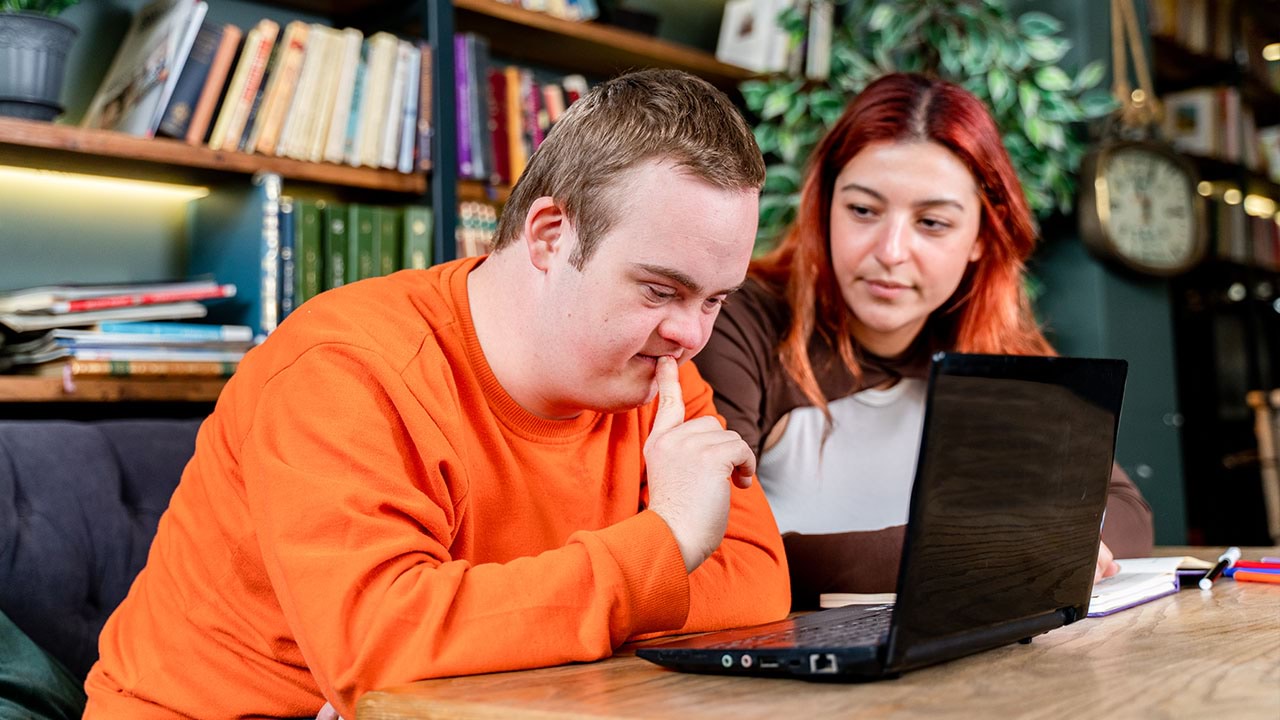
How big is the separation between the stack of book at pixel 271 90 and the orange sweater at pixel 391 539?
1184 millimetres

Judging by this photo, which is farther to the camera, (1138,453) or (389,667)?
(1138,453)

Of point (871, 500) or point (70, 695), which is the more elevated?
point (871, 500)

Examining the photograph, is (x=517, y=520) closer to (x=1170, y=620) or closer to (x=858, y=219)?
(x=1170, y=620)

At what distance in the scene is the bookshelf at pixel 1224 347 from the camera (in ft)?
14.9

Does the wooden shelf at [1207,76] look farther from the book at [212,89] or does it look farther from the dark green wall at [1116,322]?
the book at [212,89]

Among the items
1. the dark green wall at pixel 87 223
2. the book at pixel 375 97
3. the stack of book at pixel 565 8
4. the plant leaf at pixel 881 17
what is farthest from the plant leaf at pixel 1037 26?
the dark green wall at pixel 87 223

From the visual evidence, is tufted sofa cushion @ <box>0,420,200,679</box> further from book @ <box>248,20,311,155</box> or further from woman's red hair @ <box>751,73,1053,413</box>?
woman's red hair @ <box>751,73,1053,413</box>

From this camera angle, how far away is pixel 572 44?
9.32 feet

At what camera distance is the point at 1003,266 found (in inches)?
70.1

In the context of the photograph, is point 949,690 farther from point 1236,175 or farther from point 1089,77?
point 1236,175

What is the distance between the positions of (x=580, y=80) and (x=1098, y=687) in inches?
88.3

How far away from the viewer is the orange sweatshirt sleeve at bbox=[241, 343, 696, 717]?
818 millimetres

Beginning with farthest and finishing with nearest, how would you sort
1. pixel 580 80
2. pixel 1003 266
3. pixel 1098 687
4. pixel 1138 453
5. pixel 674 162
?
pixel 1138 453 < pixel 580 80 < pixel 1003 266 < pixel 674 162 < pixel 1098 687

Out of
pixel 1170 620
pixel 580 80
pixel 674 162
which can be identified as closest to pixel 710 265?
pixel 674 162
